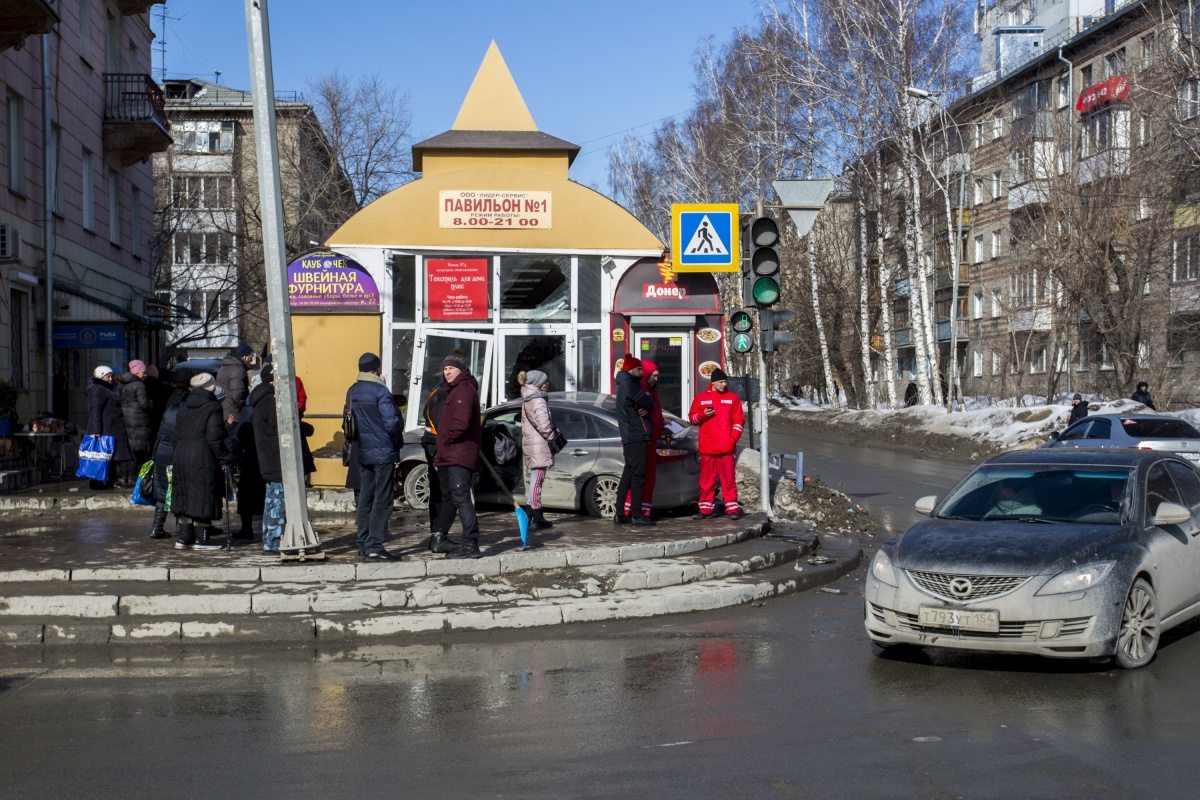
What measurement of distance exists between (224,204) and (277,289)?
40736mm

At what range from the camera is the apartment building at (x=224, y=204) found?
140 ft

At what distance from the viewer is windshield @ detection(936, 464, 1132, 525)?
796 cm

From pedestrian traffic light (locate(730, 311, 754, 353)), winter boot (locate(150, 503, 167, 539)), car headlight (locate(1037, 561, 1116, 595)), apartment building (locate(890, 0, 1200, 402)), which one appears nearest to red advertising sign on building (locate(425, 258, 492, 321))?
pedestrian traffic light (locate(730, 311, 754, 353))

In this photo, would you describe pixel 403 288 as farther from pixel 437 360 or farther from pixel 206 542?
pixel 206 542

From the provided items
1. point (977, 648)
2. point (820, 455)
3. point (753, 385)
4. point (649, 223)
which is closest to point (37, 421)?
point (753, 385)

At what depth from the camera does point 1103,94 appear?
35906 mm

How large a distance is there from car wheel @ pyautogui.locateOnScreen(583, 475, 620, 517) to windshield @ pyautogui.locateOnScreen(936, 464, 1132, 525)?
6392 mm

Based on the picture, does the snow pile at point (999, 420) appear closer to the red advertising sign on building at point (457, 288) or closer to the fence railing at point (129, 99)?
the red advertising sign on building at point (457, 288)

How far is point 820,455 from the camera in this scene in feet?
96.5

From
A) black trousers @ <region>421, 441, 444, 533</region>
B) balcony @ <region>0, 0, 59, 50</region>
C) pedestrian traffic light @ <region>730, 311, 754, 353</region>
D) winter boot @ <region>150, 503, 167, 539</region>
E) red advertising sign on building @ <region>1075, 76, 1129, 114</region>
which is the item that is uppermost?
red advertising sign on building @ <region>1075, 76, 1129, 114</region>

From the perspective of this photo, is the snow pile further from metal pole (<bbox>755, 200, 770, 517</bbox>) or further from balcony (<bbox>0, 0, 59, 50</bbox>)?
balcony (<bbox>0, 0, 59, 50</bbox>)

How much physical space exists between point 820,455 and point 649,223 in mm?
26706

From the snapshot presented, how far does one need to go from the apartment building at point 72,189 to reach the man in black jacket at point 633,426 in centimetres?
1155

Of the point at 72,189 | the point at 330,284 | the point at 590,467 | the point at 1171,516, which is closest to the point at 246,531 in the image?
the point at 590,467
